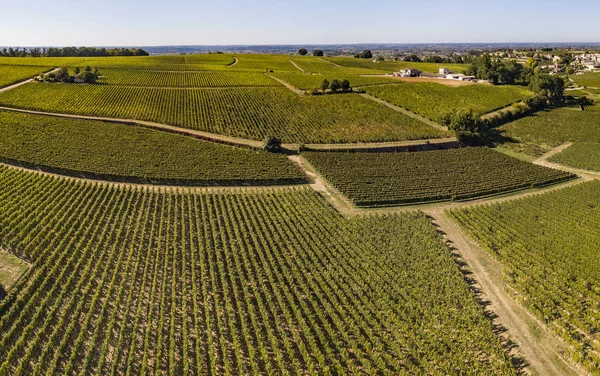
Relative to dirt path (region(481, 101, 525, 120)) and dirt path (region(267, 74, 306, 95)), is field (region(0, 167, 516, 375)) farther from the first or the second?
dirt path (region(267, 74, 306, 95))

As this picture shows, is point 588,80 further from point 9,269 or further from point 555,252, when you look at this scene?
point 9,269

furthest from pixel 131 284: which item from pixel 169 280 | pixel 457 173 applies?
pixel 457 173

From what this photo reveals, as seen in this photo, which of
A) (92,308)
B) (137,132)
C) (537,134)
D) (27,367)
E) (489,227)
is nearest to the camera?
(27,367)

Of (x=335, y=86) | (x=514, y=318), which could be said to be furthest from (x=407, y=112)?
(x=514, y=318)

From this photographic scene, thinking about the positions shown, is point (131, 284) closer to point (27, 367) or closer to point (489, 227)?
point (27, 367)

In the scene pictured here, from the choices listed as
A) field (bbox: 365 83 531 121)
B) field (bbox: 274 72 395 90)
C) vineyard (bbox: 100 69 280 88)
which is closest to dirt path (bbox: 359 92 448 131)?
field (bbox: 365 83 531 121)

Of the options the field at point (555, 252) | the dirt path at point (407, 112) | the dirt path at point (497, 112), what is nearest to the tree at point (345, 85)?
the dirt path at point (407, 112)
